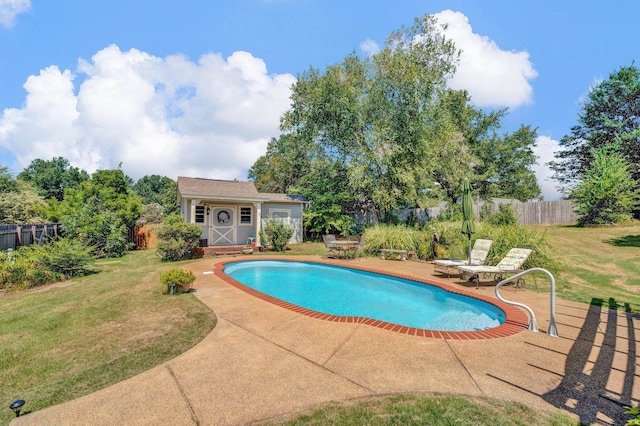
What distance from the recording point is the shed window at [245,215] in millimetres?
18219

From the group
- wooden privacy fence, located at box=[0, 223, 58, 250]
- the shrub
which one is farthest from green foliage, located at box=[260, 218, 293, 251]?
wooden privacy fence, located at box=[0, 223, 58, 250]

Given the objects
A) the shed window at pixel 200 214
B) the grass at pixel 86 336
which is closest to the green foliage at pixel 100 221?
the shed window at pixel 200 214

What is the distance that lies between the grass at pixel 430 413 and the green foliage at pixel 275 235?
13750mm

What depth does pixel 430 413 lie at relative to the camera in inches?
101

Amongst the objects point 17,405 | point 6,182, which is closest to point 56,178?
point 6,182

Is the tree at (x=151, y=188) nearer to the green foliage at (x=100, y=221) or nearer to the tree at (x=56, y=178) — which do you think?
the tree at (x=56, y=178)

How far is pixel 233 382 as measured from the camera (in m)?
3.15

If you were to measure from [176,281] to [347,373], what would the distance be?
5.15m

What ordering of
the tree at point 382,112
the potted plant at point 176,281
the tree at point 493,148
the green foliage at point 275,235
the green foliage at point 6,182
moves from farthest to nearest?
the tree at point 493,148 → the green foliage at point 6,182 → the tree at point 382,112 → the green foliage at point 275,235 → the potted plant at point 176,281

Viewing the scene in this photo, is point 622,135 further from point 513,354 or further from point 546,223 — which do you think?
point 513,354

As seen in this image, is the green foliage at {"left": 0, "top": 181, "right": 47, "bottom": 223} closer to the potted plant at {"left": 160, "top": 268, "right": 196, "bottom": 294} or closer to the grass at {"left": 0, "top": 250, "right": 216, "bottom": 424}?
the grass at {"left": 0, "top": 250, "right": 216, "bottom": 424}

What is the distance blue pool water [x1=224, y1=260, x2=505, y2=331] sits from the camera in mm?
5945

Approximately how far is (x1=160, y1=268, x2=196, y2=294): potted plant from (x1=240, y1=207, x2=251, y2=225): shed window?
11.4m

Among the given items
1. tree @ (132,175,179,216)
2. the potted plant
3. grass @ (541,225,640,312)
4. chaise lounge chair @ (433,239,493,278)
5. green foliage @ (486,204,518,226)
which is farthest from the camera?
tree @ (132,175,179,216)
